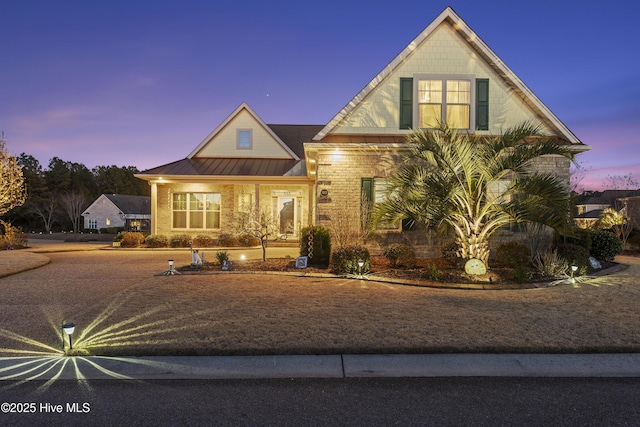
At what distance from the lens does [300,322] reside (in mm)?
5422

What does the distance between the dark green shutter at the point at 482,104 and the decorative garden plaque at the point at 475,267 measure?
5.42 m

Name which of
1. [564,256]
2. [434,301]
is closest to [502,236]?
[564,256]

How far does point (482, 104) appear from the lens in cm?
1218

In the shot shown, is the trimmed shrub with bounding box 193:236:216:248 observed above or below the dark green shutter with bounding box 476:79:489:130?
below

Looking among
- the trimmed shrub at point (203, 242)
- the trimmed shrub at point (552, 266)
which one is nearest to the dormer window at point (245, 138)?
the trimmed shrub at point (203, 242)

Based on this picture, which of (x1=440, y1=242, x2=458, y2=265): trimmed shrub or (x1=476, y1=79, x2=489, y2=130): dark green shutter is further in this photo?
(x1=476, y1=79, x2=489, y2=130): dark green shutter

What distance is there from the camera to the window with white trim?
18.6 m

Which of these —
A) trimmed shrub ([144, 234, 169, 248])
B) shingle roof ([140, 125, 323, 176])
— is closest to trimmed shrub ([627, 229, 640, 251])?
shingle roof ([140, 125, 323, 176])

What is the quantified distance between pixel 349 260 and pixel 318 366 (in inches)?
219

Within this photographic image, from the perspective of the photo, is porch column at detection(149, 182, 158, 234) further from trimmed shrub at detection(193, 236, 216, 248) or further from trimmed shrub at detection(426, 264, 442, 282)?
trimmed shrub at detection(426, 264, 442, 282)

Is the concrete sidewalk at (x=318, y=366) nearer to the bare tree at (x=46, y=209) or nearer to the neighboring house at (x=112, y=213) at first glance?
the neighboring house at (x=112, y=213)

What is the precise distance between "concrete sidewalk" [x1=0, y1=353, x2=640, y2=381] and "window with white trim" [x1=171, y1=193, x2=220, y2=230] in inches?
576

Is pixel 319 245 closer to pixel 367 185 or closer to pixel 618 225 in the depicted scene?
pixel 367 185

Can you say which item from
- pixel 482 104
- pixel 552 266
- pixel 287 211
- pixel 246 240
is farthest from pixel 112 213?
pixel 552 266
